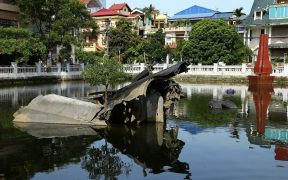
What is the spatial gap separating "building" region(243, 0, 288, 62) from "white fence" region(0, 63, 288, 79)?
8.88 meters

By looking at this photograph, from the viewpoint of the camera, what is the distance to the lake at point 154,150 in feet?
33.1

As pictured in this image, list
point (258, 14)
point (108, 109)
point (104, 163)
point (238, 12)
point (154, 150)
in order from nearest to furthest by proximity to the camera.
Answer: point (104, 163) < point (154, 150) < point (108, 109) < point (258, 14) < point (238, 12)

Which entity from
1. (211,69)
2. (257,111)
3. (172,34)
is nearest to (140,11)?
(172,34)

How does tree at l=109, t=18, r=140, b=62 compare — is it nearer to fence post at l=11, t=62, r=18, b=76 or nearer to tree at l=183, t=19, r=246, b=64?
tree at l=183, t=19, r=246, b=64

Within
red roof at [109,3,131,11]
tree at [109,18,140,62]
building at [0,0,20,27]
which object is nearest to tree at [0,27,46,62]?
building at [0,0,20,27]

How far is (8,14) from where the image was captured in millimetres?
42281

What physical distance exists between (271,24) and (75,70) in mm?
25869

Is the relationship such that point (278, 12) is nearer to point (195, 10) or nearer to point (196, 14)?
point (196, 14)

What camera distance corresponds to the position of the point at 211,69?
44438 mm

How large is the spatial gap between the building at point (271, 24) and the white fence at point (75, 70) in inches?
350

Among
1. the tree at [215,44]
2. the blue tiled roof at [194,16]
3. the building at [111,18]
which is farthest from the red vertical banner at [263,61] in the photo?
the building at [111,18]

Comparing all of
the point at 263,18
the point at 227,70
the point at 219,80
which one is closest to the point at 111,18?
the point at 263,18

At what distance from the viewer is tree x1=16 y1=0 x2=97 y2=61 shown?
38.9 m

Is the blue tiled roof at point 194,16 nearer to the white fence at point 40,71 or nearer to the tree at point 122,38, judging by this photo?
the tree at point 122,38
